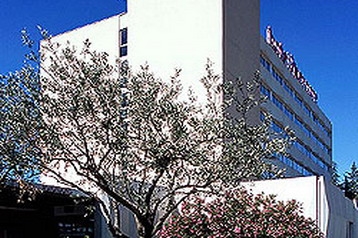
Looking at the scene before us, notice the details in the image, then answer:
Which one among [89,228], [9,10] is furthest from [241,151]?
[89,228]

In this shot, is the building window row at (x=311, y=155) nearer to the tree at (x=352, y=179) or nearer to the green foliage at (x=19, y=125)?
the tree at (x=352, y=179)

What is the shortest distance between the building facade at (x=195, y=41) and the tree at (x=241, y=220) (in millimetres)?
8651

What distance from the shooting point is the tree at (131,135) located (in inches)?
383

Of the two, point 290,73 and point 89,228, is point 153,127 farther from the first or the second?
point 290,73

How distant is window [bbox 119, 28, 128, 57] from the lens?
33.3m

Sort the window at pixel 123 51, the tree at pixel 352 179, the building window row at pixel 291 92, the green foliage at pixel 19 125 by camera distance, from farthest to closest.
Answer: the tree at pixel 352 179 < the building window row at pixel 291 92 < the window at pixel 123 51 < the green foliage at pixel 19 125

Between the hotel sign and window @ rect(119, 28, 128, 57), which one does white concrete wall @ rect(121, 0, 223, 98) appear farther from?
the hotel sign

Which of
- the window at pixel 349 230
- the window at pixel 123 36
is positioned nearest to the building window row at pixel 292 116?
the window at pixel 123 36

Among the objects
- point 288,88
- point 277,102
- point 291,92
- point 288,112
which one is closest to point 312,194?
point 277,102

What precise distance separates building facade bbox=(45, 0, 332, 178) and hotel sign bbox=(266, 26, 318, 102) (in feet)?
0.33

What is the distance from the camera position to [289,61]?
44469 mm

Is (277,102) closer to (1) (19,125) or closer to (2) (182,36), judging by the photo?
(2) (182,36)

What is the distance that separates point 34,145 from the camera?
31.4 feet

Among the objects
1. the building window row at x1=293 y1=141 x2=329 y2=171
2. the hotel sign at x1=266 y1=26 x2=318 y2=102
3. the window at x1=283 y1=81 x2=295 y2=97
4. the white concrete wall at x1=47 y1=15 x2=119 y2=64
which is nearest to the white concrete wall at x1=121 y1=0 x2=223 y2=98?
the white concrete wall at x1=47 y1=15 x2=119 y2=64
